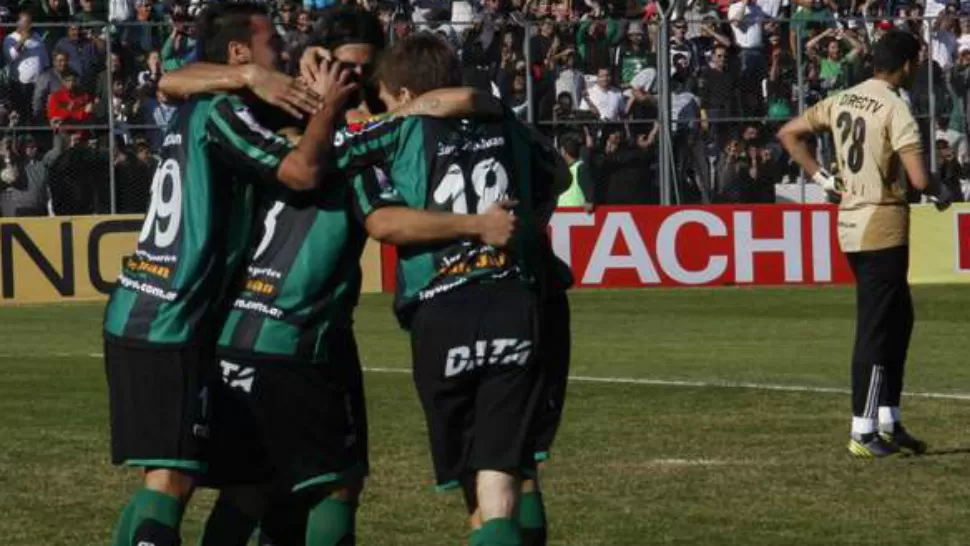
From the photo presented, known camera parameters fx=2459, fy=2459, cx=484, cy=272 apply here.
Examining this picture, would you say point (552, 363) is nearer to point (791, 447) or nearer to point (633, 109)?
point (791, 447)

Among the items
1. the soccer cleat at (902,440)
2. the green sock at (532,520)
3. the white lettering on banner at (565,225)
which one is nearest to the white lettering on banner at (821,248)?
the white lettering on banner at (565,225)

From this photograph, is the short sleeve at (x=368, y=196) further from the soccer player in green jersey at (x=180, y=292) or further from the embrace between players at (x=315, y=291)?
the soccer player in green jersey at (x=180, y=292)

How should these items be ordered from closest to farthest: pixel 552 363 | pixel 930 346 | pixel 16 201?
pixel 552 363
pixel 930 346
pixel 16 201

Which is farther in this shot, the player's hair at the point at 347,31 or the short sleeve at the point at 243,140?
the player's hair at the point at 347,31

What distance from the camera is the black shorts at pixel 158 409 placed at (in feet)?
24.4

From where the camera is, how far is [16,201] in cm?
2773

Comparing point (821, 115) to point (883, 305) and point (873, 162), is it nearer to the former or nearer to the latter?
point (873, 162)

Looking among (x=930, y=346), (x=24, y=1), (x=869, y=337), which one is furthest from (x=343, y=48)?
(x=24, y=1)

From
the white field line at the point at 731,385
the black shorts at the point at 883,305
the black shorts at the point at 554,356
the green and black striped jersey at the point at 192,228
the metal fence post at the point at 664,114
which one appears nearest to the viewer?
the green and black striped jersey at the point at 192,228

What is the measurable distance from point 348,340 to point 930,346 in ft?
→ 42.4

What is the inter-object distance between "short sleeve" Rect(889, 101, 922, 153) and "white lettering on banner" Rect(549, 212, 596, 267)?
15269 mm

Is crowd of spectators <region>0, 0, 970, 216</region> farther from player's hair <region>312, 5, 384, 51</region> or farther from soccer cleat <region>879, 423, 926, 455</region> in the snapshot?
player's hair <region>312, 5, 384, 51</region>

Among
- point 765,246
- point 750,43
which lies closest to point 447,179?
point 765,246

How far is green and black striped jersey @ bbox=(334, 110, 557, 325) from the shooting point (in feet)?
24.9
